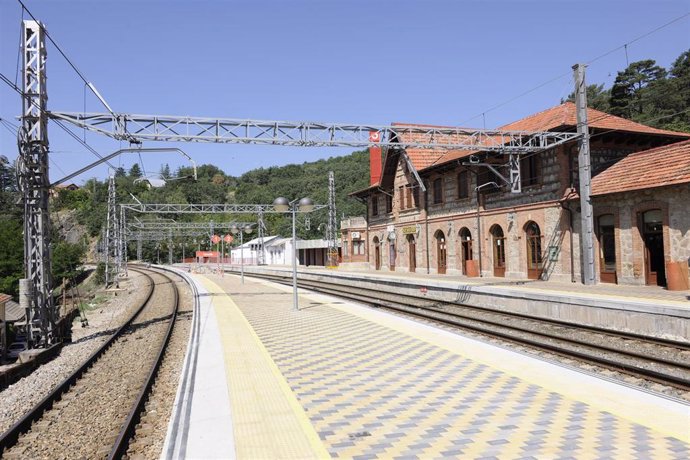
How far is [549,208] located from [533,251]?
7.96 feet

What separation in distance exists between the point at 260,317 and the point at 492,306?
856cm

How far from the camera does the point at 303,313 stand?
53.5 feet

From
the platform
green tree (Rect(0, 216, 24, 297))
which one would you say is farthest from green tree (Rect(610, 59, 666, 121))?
green tree (Rect(0, 216, 24, 297))

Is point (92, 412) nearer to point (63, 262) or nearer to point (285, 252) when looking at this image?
point (63, 262)

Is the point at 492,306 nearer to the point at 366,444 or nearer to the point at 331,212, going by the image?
the point at 366,444

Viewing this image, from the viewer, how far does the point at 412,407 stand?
6363 millimetres

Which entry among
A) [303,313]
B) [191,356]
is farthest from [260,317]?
[191,356]

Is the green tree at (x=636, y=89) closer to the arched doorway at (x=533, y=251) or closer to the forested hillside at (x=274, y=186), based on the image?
the forested hillside at (x=274, y=186)

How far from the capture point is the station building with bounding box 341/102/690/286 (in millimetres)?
17928

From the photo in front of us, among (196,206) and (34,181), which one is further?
(196,206)

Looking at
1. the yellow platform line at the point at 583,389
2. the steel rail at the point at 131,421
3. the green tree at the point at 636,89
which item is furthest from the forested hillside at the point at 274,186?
the yellow platform line at the point at 583,389

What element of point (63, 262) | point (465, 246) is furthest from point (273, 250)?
point (465, 246)

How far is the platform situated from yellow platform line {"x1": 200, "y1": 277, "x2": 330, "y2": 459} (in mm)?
16

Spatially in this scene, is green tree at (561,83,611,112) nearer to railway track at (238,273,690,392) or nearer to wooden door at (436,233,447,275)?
wooden door at (436,233,447,275)
